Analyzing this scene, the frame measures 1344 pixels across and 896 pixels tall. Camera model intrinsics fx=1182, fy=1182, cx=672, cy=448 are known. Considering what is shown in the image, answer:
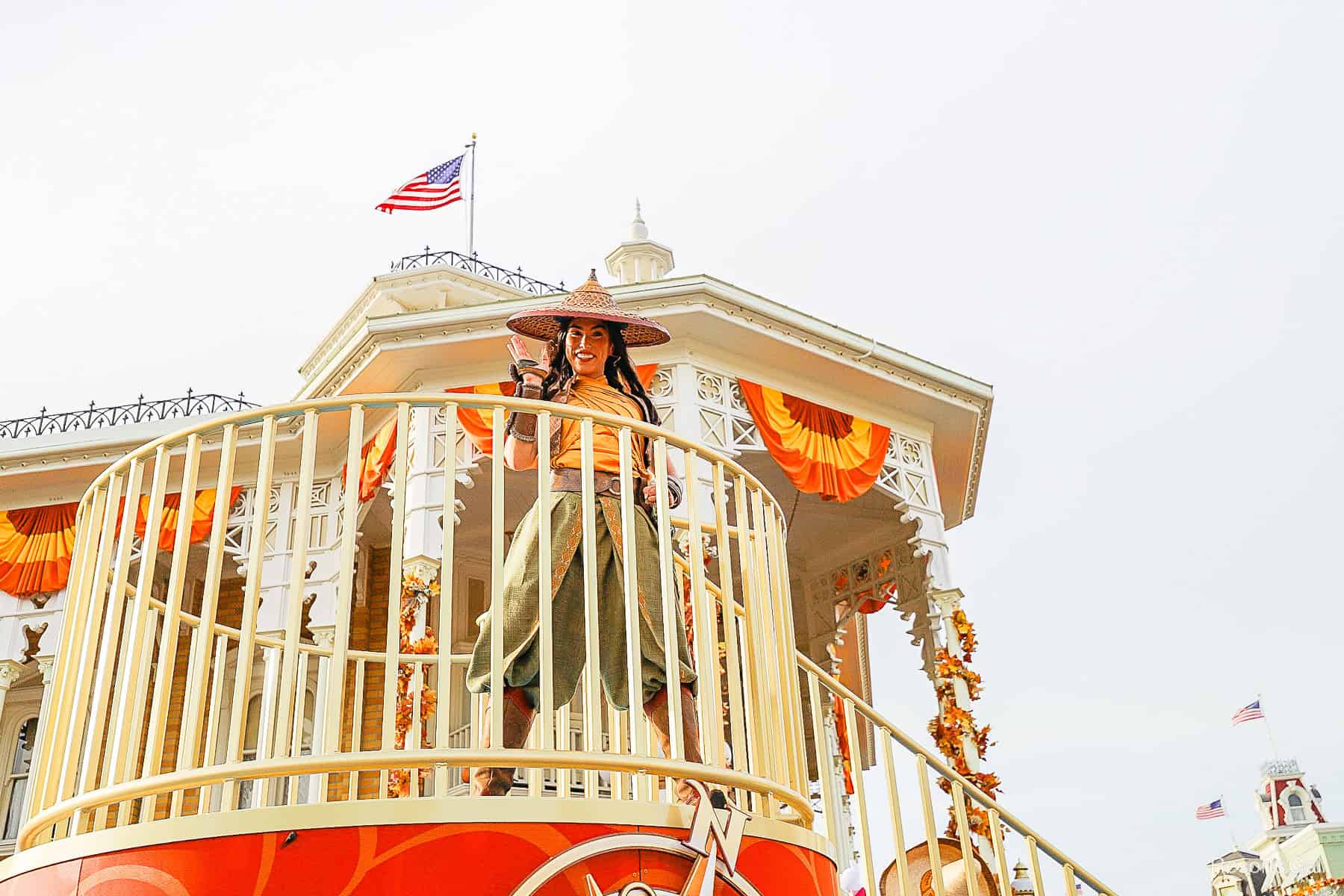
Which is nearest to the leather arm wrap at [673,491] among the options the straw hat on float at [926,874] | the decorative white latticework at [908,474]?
the straw hat on float at [926,874]

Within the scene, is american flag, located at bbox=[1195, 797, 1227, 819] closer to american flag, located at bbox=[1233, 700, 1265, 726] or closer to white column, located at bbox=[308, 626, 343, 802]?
american flag, located at bbox=[1233, 700, 1265, 726]

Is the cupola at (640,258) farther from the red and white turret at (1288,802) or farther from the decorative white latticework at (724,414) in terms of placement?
the red and white turret at (1288,802)

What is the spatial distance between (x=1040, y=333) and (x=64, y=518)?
49.4 ft

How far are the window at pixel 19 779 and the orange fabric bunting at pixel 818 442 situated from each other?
922cm

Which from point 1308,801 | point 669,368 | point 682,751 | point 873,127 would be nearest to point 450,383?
point 669,368

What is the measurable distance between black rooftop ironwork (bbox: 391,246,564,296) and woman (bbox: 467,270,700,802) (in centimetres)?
1050

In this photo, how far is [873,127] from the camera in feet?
48.8

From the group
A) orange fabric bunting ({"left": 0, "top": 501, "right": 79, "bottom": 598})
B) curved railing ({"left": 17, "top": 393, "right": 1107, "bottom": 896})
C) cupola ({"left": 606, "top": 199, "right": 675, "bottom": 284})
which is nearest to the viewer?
curved railing ({"left": 17, "top": 393, "right": 1107, "bottom": 896})

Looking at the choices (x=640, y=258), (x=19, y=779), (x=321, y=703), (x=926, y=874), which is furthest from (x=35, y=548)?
(x=926, y=874)

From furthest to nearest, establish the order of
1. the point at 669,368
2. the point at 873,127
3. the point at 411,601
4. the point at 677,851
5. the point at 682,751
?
the point at 873,127, the point at 669,368, the point at 411,601, the point at 682,751, the point at 677,851

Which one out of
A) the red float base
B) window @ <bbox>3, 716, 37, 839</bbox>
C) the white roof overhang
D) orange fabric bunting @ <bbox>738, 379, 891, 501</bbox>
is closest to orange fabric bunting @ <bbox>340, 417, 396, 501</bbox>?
the white roof overhang

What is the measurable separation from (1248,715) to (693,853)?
2397cm

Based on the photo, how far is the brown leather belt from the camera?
11.5ft

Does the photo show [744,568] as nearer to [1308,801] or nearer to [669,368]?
[669,368]
